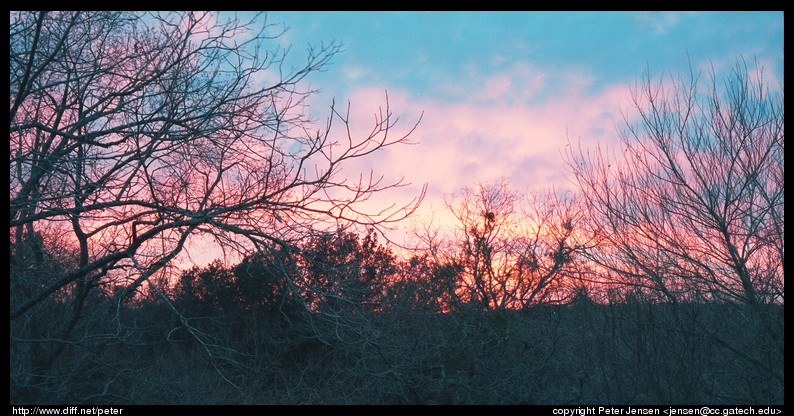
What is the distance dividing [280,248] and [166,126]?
1.56 m

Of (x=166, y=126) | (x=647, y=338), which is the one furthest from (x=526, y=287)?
(x=166, y=126)

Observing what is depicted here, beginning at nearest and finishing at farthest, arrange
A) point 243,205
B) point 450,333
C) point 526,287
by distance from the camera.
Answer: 1. point 243,205
2. point 450,333
3. point 526,287

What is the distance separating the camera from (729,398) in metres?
6.82

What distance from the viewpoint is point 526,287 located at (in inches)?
553

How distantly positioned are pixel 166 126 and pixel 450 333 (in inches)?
351

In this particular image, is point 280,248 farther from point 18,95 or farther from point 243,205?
point 18,95

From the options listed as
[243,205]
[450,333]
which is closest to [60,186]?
[243,205]
